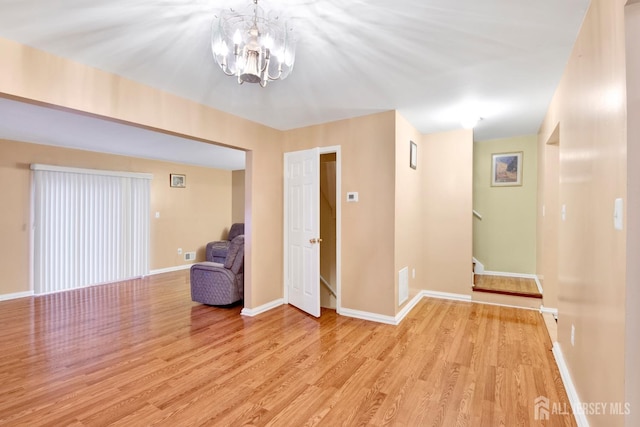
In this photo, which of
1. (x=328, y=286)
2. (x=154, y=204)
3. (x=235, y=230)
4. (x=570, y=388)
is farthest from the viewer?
(x=235, y=230)

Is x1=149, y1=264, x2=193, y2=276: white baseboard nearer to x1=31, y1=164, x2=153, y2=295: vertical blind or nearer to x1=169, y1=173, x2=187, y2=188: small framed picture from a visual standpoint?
x1=31, y1=164, x2=153, y2=295: vertical blind

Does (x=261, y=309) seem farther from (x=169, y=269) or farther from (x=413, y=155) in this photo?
(x=169, y=269)

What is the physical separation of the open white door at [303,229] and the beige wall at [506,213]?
9.80 feet

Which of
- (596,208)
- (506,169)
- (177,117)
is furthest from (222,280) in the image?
(506,169)

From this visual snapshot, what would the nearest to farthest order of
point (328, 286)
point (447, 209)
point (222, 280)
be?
1. point (222, 280)
2. point (447, 209)
3. point (328, 286)

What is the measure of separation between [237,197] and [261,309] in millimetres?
4638

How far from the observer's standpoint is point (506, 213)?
15.8 feet

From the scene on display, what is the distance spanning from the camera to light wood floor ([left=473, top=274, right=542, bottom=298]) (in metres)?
3.99

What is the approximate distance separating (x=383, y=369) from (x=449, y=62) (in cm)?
248

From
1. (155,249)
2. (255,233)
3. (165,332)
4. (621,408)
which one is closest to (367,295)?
(255,233)

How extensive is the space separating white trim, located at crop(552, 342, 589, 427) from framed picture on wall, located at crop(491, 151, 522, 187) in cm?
281

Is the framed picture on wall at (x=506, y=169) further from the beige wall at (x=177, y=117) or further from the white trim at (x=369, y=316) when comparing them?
the beige wall at (x=177, y=117)

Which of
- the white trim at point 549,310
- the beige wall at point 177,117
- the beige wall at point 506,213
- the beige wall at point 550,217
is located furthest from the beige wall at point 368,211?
the beige wall at point 506,213

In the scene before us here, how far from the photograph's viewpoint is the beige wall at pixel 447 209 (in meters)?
4.21
